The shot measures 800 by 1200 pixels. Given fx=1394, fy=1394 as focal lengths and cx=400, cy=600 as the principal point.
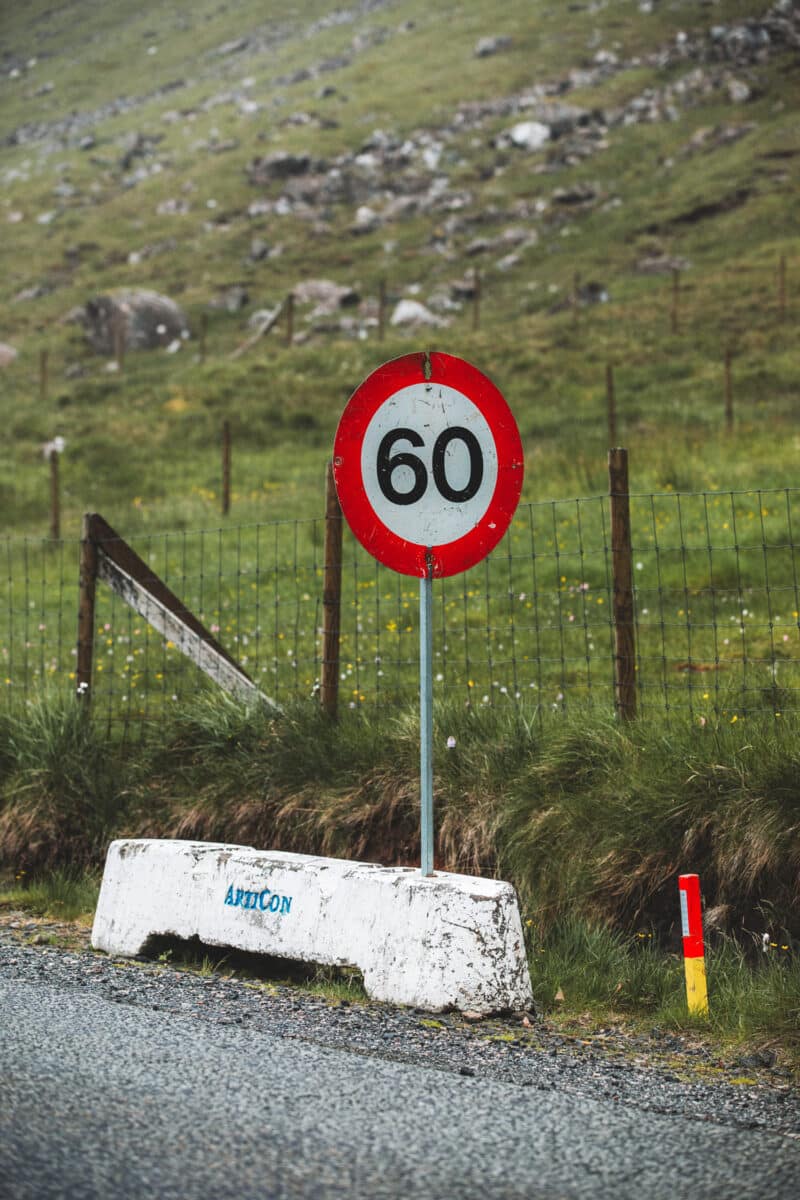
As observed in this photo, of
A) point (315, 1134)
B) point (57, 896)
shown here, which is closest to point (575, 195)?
point (57, 896)

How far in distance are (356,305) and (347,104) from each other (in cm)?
4013

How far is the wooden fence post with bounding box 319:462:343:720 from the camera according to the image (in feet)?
28.2

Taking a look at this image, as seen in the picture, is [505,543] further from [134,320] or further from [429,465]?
[134,320]

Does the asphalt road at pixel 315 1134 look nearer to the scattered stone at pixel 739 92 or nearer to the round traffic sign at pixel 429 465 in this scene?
the round traffic sign at pixel 429 465

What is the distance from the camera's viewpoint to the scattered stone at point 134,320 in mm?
51406

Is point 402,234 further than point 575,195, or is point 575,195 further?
point 402,234

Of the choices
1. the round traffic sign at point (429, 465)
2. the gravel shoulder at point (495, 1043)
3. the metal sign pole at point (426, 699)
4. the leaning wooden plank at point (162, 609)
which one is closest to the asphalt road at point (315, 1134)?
the gravel shoulder at point (495, 1043)

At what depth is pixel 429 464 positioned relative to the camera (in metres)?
6.25

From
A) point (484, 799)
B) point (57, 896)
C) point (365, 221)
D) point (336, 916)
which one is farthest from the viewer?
point (365, 221)

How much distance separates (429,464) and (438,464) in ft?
0.13

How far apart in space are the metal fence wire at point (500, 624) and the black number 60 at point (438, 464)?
6.02 feet

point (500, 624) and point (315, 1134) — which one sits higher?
point (315, 1134)

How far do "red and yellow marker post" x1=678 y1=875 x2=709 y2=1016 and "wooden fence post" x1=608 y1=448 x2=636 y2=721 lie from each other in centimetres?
215

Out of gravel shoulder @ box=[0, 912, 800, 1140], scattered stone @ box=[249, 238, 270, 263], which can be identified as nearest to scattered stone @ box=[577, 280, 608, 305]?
scattered stone @ box=[249, 238, 270, 263]
